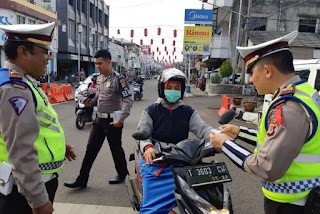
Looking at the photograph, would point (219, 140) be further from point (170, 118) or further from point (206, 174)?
point (170, 118)

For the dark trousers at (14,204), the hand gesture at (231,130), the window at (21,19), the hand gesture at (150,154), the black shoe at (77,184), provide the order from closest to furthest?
the dark trousers at (14,204), the hand gesture at (231,130), the hand gesture at (150,154), the black shoe at (77,184), the window at (21,19)

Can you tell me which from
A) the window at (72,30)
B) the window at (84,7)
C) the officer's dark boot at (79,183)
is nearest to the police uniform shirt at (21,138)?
the officer's dark boot at (79,183)

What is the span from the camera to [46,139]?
1670mm

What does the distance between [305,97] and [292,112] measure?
0.14 metres

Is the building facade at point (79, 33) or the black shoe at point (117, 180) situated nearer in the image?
the black shoe at point (117, 180)

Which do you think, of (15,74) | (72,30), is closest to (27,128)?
(15,74)

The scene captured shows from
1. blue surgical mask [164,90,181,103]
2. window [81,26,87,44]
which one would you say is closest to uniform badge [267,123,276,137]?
blue surgical mask [164,90,181,103]

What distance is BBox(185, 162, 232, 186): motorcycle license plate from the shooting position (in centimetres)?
175

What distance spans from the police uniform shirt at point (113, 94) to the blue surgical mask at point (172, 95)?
1.32 metres

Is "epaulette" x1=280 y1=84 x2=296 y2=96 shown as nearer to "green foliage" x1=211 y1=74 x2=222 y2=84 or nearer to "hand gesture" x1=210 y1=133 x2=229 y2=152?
"hand gesture" x1=210 y1=133 x2=229 y2=152

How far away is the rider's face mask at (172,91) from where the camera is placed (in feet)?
8.63

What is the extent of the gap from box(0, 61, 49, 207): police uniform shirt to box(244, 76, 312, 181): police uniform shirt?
129 cm

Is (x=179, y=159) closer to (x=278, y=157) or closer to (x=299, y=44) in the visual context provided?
(x=278, y=157)

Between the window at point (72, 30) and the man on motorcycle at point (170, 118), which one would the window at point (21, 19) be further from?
the man on motorcycle at point (170, 118)
